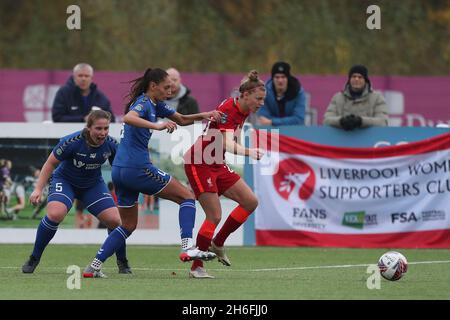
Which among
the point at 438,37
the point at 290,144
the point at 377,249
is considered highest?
the point at 438,37

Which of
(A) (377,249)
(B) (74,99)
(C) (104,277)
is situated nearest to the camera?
(C) (104,277)

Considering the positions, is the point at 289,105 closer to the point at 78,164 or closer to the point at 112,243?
the point at 78,164

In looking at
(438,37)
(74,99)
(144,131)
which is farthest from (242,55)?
(144,131)

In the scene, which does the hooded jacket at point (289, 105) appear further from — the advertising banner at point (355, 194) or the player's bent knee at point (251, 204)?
the player's bent knee at point (251, 204)

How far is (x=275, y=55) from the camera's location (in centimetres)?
3169

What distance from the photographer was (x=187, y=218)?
11.6 m

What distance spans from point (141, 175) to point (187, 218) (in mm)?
585

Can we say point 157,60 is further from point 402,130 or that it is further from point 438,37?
point 402,130

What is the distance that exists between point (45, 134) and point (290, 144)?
3155 millimetres

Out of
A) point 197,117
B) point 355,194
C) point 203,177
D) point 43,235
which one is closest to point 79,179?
point 43,235

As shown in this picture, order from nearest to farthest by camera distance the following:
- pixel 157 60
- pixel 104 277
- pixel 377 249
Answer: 1. pixel 104 277
2. pixel 377 249
3. pixel 157 60

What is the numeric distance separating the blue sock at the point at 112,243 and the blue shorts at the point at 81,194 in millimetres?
726

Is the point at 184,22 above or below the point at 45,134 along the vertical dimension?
above

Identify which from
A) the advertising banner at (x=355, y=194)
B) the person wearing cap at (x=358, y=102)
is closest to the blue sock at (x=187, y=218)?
the advertising banner at (x=355, y=194)
